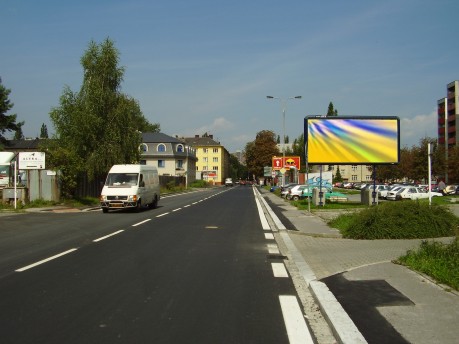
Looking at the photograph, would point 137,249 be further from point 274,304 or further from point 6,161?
point 6,161

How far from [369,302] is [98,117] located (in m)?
33.9

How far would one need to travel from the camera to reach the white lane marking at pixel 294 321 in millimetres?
4688

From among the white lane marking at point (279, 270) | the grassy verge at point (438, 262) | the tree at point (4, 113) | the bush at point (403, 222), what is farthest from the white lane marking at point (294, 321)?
the tree at point (4, 113)

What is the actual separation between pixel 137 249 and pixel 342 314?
632 cm

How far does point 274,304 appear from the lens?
5.98 m

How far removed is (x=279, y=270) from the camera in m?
8.33

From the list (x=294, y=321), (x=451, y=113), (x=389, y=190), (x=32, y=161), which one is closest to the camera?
(x=294, y=321)

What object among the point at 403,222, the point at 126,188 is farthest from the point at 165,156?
the point at 403,222

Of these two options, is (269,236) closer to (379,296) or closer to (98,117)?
(379,296)

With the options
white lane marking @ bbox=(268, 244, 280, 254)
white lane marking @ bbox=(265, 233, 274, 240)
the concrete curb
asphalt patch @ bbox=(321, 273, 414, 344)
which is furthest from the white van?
asphalt patch @ bbox=(321, 273, 414, 344)

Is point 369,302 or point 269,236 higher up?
point 369,302

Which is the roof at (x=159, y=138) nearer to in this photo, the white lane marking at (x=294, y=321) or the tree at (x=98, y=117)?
the tree at (x=98, y=117)

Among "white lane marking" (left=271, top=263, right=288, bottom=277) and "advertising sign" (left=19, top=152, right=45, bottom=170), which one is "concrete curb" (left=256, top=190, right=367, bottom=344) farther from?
"advertising sign" (left=19, top=152, right=45, bottom=170)

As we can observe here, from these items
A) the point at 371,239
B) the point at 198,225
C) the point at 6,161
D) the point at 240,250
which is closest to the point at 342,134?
the point at 198,225
